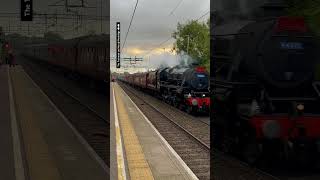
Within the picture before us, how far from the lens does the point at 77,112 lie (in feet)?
8.33

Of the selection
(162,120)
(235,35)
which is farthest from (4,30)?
(162,120)

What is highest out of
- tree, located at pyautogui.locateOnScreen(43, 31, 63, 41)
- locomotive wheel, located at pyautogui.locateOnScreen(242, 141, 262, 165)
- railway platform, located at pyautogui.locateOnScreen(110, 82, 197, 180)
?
tree, located at pyautogui.locateOnScreen(43, 31, 63, 41)

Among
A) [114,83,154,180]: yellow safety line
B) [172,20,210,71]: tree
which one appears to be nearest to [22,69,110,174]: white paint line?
[114,83,154,180]: yellow safety line

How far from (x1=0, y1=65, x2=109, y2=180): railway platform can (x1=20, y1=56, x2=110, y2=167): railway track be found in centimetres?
4

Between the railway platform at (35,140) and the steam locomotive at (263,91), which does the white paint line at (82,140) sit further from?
the steam locomotive at (263,91)

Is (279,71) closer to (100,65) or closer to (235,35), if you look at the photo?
(235,35)

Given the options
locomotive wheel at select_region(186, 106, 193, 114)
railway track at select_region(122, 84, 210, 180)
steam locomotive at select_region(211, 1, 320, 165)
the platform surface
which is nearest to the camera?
the platform surface

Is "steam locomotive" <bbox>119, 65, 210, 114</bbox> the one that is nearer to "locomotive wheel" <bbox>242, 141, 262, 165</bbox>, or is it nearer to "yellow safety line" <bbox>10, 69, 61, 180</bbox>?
"locomotive wheel" <bbox>242, 141, 262, 165</bbox>

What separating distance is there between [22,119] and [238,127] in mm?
1827

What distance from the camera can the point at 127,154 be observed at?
8.17m

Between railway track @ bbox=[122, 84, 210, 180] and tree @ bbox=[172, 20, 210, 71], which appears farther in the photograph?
tree @ bbox=[172, 20, 210, 71]

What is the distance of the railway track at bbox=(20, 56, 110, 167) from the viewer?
2455 mm

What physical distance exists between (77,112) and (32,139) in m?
0.32

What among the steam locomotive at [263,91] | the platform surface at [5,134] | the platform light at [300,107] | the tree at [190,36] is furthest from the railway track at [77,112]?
the tree at [190,36]
